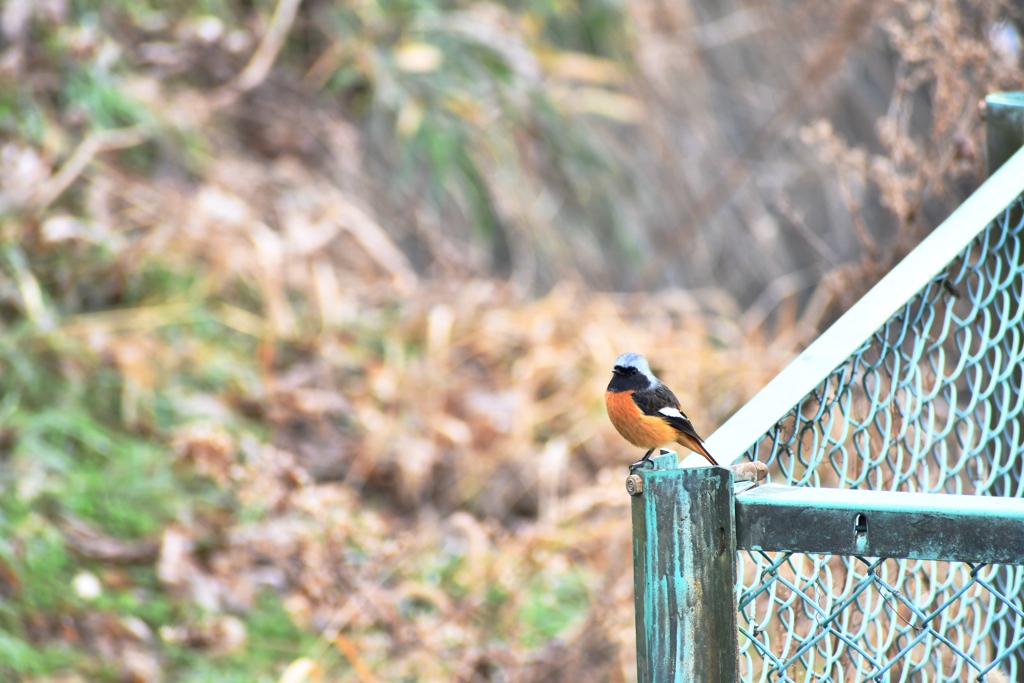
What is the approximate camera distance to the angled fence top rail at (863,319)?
1.21 meters

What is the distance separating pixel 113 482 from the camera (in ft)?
11.5

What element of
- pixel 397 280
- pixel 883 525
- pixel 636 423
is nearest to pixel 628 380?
pixel 636 423

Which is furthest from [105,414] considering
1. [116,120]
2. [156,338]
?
[116,120]

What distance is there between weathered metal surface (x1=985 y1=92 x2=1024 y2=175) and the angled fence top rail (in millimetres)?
181

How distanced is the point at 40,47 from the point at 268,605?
2522 mm

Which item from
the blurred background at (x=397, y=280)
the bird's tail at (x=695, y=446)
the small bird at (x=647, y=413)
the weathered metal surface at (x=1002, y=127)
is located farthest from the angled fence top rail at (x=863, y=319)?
the blurred background at (x=397, y=280)

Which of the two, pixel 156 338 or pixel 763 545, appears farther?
pixel 156 338

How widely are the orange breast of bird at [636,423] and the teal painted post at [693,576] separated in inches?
29.5

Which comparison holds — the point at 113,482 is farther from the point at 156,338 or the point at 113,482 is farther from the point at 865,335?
the point at 865,335

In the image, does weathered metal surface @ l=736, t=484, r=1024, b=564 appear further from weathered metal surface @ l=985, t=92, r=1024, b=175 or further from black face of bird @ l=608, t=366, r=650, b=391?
weathered metal surface @ l=985, t=92, r=1024, b=175

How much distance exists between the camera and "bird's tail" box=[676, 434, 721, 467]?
115cm

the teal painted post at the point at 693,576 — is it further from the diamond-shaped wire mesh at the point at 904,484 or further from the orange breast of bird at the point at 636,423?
the orange breast of bird at the point at 636,423

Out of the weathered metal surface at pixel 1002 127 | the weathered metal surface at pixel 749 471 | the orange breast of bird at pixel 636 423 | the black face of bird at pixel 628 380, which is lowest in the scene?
the weathered metal surface at pixel 749 471

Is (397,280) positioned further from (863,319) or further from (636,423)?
(863,319)
